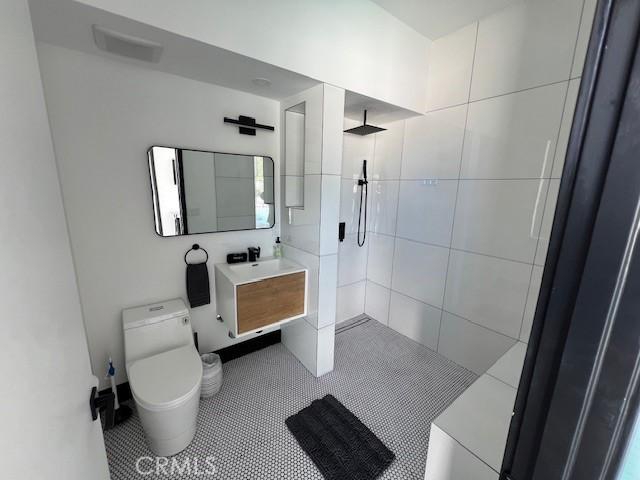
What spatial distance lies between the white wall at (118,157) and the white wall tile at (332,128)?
2.17ft

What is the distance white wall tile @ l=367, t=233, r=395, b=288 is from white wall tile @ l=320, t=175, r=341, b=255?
3.11 ft

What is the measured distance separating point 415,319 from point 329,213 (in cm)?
146

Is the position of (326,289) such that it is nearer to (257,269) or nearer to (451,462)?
(257,269)

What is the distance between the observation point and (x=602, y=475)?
36 cm

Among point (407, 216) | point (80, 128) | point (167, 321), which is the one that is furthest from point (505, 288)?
point (80, 128)

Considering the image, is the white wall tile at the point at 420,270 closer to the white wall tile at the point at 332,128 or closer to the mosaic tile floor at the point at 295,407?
the mosaic tile floor at the point at 295,407

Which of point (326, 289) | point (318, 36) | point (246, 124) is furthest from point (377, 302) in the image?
point (318, 36)

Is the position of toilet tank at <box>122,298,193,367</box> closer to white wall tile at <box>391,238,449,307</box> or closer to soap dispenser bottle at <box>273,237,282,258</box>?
soap dispenser bottle at <box>273,237,282,258</box>

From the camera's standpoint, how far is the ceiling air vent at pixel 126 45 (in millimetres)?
1293

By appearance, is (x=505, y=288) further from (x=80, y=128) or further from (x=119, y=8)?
(x=80, y=128)

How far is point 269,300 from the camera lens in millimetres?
1975

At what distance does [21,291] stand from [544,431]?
0.92 metres

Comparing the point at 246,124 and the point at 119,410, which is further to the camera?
the point at 246,124

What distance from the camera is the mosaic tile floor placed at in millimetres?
1501
